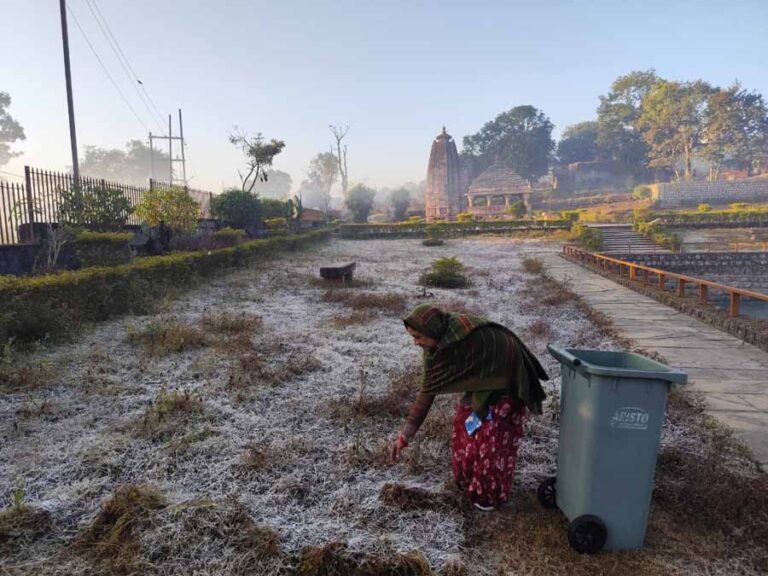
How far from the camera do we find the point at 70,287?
603 centimetres

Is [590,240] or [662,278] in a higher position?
[590,240]

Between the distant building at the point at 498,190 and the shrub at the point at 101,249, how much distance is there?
4318 cm

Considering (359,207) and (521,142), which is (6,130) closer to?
(359,207)

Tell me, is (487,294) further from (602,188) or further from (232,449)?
(602,188)

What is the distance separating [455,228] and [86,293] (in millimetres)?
25790

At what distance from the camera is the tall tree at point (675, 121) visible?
5547 cm

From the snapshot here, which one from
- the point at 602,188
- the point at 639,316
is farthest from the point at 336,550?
the point at 602,188

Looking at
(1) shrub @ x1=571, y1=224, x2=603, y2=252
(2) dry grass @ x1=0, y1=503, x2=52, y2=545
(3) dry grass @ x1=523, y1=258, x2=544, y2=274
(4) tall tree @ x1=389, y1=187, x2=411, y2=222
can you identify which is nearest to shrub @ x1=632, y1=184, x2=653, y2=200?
(4) tall tree @ x1=389, y1=187, x2=411, y2=222

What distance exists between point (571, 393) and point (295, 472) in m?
1.68

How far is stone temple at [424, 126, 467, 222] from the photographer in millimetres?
49750

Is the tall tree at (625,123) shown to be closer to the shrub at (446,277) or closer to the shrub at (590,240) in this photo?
the shrub at (590,240)

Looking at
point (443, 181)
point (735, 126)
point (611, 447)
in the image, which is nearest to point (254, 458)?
point (611, 447)

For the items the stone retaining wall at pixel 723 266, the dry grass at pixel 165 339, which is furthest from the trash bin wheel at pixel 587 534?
the stone retaining wall at pixel 723 266

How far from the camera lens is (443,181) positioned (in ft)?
164
